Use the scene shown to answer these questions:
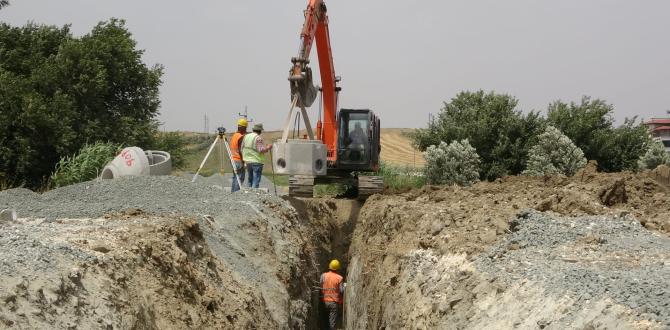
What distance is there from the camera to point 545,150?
1053 inches

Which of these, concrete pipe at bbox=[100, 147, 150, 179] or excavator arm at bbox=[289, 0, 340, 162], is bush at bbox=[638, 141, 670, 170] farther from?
concrete pipe at bbox=[100, 147, 150, 179]

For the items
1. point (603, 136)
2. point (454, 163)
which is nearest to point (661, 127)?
point (603, 136)

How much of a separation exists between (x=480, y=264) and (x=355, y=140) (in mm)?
9906

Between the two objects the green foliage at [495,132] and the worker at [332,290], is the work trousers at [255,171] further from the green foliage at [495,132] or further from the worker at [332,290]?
the green foliage at [495,132]

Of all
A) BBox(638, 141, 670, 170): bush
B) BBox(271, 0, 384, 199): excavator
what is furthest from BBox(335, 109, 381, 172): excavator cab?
BBox(638, 141, 670, 170): bush

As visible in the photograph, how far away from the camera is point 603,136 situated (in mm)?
29500

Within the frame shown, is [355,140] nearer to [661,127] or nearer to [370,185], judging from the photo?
[370,185]

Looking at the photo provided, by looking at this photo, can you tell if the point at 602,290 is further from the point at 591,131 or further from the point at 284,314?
the point at 591,131

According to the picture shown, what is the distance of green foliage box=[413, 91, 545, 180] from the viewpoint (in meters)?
28.7

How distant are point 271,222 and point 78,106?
14567 mm

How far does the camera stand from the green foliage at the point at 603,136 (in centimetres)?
2966

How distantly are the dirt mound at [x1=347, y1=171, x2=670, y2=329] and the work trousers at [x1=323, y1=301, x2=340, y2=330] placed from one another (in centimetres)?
46

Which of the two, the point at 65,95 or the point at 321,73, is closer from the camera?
the point at 321,73

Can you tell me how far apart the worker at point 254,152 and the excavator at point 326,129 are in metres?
0.81
